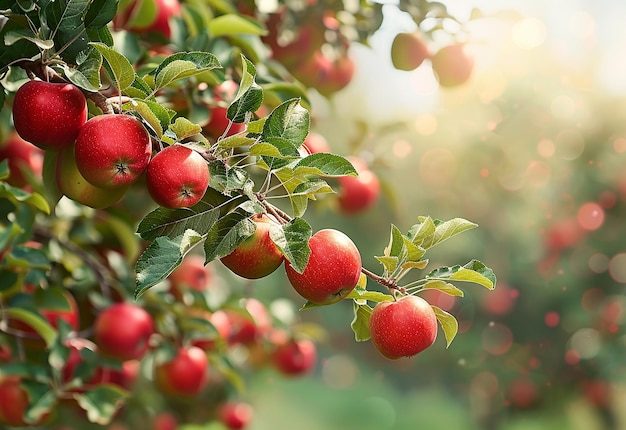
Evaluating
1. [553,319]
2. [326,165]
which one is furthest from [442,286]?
[553,319]

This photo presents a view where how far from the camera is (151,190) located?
69 centimetres

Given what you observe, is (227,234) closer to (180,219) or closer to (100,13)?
(180,219)

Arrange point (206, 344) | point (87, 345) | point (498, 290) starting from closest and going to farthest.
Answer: point (87, 345) → point (206, 344) → point (498, 290)

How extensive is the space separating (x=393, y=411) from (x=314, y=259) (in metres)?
8.37

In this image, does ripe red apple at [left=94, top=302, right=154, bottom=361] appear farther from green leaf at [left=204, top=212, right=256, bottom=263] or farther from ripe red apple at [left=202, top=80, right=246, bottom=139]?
green leaf at [left=204, top=212, right=256, bottom=263]

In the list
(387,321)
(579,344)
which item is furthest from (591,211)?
(387,321)

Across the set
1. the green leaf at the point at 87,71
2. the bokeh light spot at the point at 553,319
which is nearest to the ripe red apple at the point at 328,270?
the green leaf at the point at 87,71

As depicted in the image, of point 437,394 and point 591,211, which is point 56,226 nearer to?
point 591,211

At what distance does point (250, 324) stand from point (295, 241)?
3.80 ft

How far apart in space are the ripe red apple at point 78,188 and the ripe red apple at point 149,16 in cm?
43

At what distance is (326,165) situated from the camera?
702 millimetres

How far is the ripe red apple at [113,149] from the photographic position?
68 centimetres

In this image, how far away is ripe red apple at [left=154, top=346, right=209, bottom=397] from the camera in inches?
58.7

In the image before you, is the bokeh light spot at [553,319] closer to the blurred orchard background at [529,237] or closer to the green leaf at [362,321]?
the blurred orchard background at [529,237]
